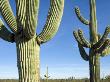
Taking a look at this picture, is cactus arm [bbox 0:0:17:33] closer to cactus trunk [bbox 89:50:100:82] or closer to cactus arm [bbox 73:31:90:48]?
cactus arm [bbox 73:31:90:48]

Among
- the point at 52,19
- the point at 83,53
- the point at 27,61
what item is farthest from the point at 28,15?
the point at 83,53

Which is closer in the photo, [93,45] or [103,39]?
[103,39]

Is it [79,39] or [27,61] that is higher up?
[79,39]

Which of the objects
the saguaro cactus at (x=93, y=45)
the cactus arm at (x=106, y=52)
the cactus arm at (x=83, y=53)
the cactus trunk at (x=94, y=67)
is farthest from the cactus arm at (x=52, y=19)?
the cactus arm at (x=83, y=53)

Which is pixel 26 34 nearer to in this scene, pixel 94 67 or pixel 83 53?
pixel 94 67

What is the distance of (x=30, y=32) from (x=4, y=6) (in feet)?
2.97

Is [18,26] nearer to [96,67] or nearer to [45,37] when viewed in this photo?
[45,37]

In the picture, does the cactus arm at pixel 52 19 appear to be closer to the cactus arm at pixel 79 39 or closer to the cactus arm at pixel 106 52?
the cactus arm at pixel 79 39

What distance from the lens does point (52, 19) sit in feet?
25.6

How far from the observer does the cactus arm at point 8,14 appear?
7.91 m

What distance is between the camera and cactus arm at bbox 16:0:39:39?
7.16m

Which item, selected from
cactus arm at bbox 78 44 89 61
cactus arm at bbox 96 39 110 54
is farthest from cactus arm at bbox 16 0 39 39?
cactus arm at bbox 78 44 89 61

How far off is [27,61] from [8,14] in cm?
107

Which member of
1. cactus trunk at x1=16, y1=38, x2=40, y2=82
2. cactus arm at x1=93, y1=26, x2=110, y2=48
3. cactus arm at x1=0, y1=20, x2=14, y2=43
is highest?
cactus arm at x1=93, y1=26, x2=110, y2=48
